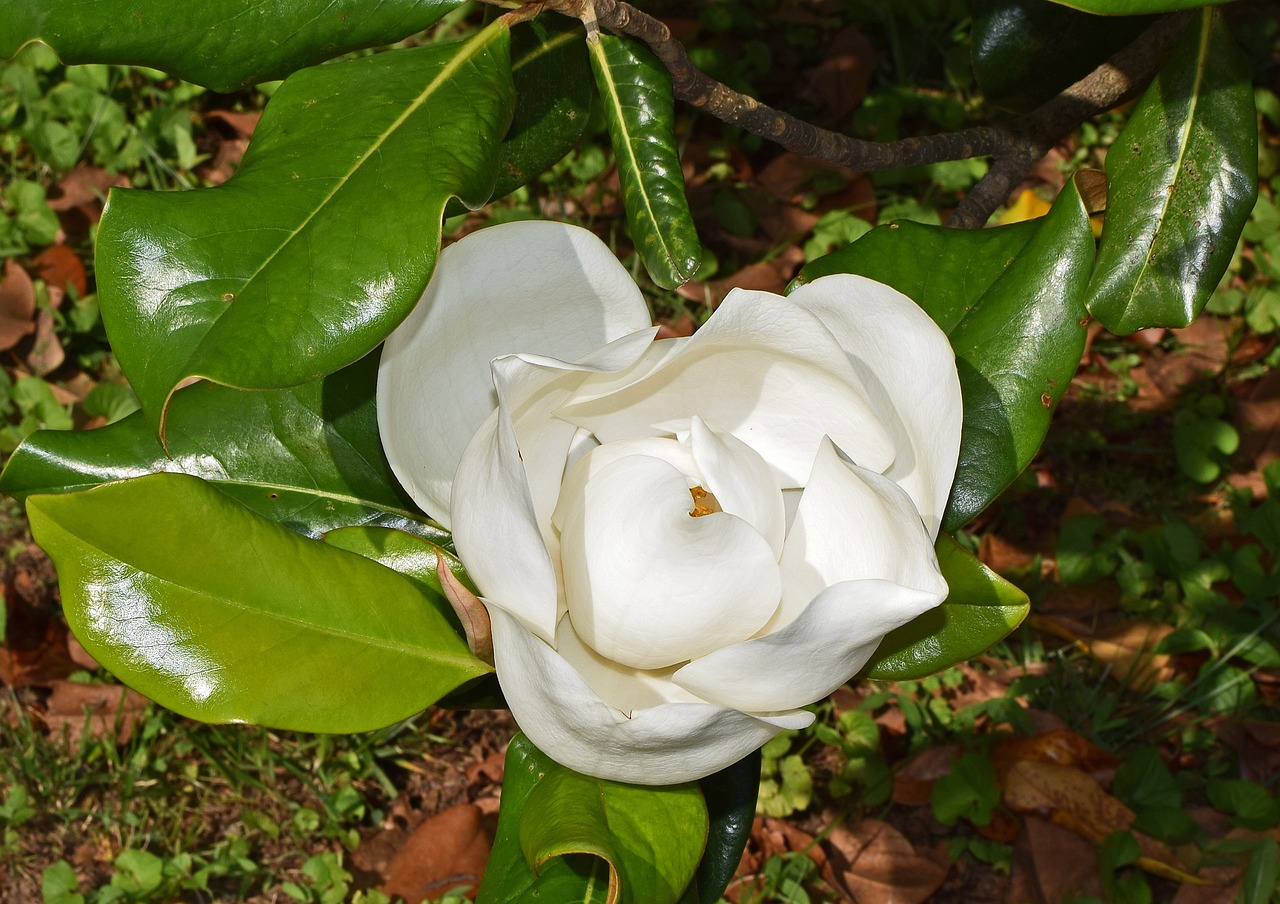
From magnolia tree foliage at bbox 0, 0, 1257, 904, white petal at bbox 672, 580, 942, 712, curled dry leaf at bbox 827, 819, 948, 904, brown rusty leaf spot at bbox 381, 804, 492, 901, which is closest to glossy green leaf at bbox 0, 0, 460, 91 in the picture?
magnolia tree foliage at bbox 0, 0, 1257, 904

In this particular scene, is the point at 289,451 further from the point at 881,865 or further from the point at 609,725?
the point at 881,865

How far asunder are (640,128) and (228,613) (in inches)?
20.9

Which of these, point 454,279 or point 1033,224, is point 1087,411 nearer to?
point 1033,224

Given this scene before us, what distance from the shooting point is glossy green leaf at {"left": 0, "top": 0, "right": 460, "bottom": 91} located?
949 millimetres

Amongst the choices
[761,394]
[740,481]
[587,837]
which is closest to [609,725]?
[587,837]

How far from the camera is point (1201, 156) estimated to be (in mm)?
1086

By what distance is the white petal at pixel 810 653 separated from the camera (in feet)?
2.49

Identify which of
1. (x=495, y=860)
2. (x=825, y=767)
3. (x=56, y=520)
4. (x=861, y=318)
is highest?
(x=861, y=318)

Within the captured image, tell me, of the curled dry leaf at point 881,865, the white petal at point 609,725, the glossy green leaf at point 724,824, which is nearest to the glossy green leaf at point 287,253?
the white petal at point 609,725

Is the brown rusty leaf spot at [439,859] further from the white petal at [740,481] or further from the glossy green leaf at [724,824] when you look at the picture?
the white petal at [740,481]

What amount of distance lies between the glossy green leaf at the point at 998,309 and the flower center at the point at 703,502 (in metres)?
0.22

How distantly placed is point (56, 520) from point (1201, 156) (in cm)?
99

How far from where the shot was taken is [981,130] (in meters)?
1.45

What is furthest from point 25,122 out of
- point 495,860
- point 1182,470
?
point 1182,470
